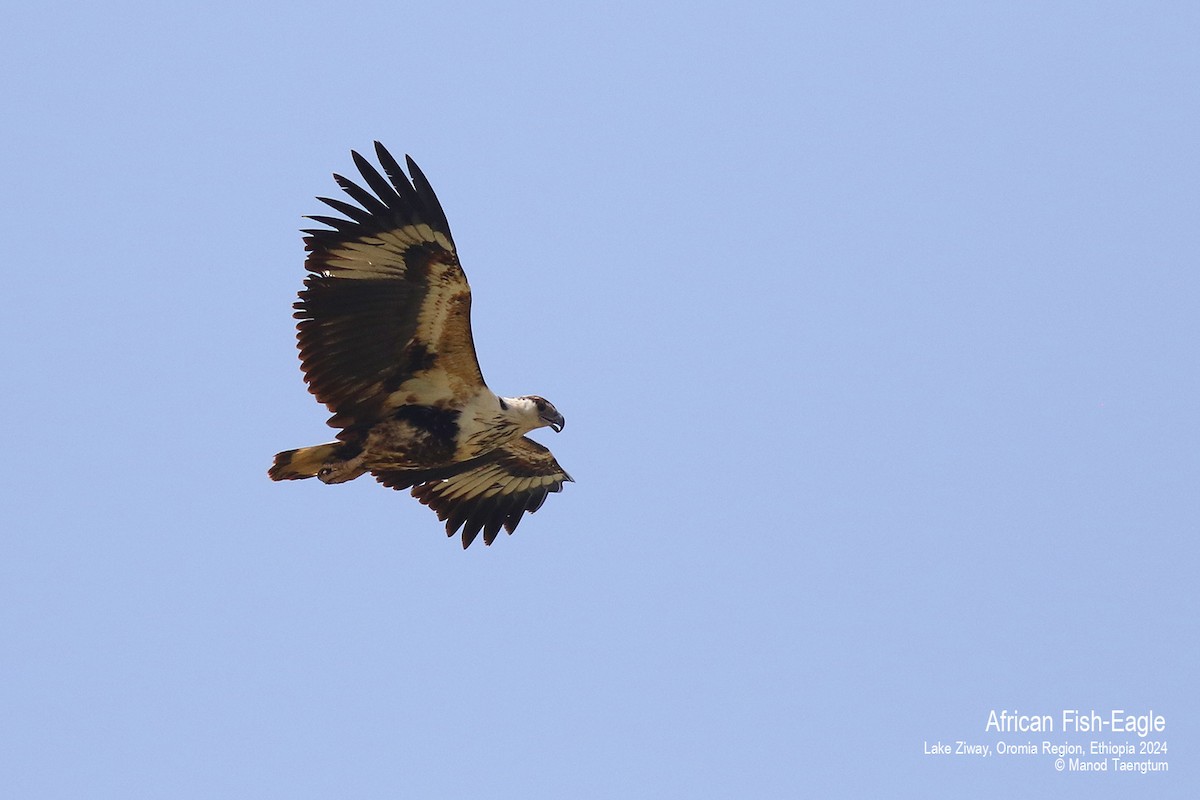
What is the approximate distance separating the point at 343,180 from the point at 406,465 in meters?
2.77

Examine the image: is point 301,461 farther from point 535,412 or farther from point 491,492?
point 491,492

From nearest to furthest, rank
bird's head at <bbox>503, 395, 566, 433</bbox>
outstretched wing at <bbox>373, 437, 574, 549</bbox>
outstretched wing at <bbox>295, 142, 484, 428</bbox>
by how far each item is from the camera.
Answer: outstretched wing at <bbox>295, 142, 484, 428</bbox>
bird's head at <bbox>503, 395, 566, 433</bbox>
outstretched wing at <bbox>373, 437, 574, 549</bbox>

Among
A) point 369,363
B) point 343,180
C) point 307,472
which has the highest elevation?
point 343,180

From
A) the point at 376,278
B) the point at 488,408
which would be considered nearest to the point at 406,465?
the point at 488,408

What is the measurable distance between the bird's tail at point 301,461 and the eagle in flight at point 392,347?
0.04ft

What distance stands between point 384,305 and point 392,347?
43cm

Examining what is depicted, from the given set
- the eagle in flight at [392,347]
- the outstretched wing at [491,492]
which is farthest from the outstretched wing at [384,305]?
the outstretched wing at [491,492]

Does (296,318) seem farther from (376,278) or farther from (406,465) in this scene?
Result: (406,465)

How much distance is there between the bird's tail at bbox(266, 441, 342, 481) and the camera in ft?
48.2

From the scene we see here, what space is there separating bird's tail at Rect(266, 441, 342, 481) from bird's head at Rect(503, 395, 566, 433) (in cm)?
170

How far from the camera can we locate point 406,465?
50.7 ft

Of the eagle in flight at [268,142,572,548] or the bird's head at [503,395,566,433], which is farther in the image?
the bird's head at [503,395,566,433]

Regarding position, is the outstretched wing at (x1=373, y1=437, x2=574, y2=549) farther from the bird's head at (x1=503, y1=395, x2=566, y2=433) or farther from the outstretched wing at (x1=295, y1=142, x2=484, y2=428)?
the outstretched wing at (x1=295, y1=142, x2=484, y2=428)

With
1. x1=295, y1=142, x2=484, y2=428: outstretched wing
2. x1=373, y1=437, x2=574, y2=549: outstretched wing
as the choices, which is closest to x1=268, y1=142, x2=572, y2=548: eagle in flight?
x1=295, y1=142, x2=484, y2=428: outstretched wing
